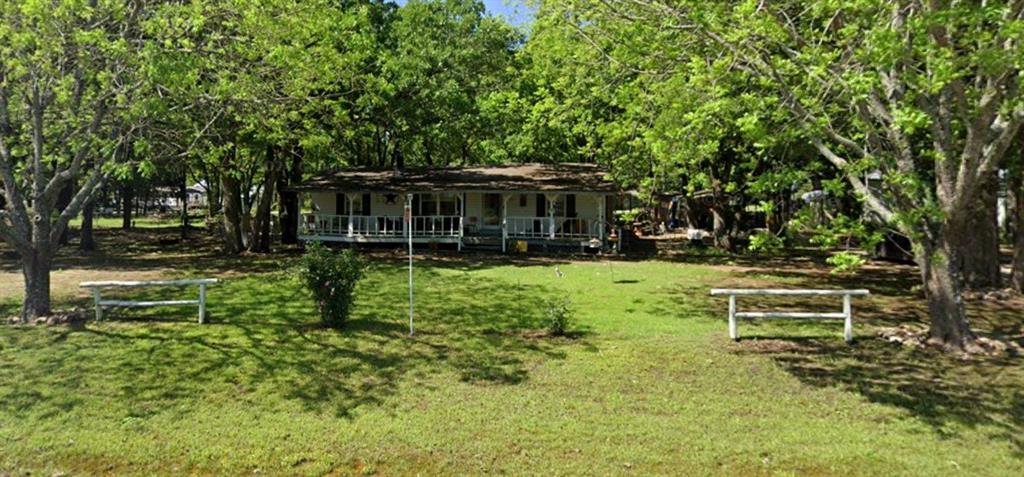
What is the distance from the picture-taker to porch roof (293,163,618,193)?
25219mm

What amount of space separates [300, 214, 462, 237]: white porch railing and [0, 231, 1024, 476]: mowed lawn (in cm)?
1452

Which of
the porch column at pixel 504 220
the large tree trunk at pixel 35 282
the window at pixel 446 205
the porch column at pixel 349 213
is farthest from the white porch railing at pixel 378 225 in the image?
the large tree trunk at pixel 35 282

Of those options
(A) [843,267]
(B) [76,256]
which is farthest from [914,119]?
(B) [76,256]

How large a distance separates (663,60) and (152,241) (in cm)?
3007

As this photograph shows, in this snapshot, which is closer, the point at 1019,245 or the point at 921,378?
the point at 921,378

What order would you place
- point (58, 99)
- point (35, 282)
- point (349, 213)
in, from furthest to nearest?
point (349, 213) < point (35, 282) < point (58, 99)

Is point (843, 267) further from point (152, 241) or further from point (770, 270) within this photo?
point (152, 241)

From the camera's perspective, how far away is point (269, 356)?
8539 mm

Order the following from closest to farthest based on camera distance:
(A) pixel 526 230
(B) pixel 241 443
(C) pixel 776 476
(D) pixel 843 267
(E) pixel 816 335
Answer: (C) pixel 776 476, (B) pixel 241 443, (D) pixel 843 267, (E) pixel 816 335, (A) pixel 526 230

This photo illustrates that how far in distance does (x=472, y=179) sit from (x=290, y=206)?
958 cm

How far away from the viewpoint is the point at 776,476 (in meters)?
5.30

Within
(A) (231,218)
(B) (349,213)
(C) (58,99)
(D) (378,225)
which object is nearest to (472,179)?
(D) (378,225)

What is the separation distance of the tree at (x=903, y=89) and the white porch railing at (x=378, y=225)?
18.1 m

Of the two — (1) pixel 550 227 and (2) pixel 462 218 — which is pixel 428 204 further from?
(1) pixel 550 227
